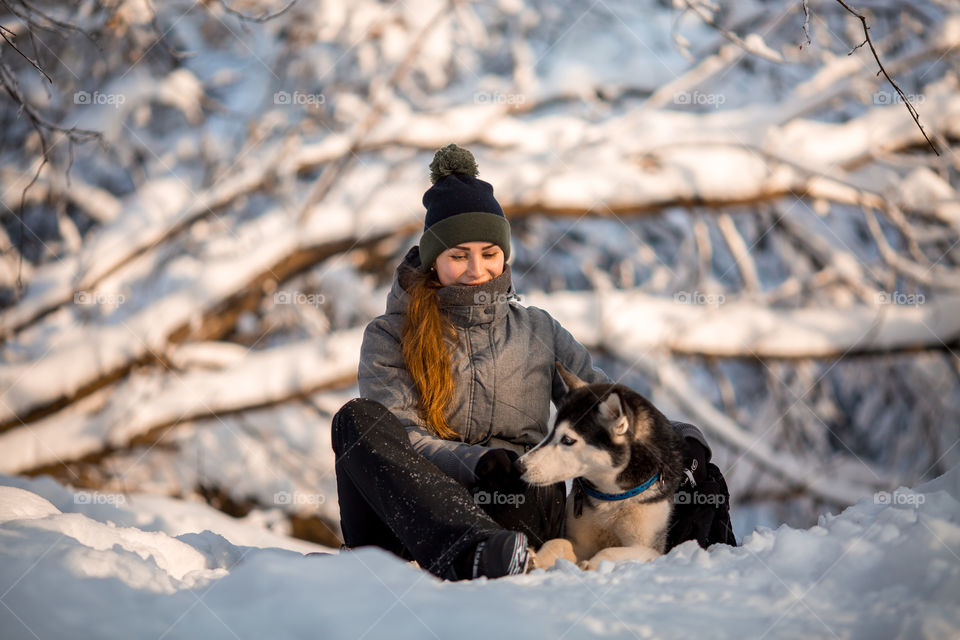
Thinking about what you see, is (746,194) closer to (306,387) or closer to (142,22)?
(306,387)

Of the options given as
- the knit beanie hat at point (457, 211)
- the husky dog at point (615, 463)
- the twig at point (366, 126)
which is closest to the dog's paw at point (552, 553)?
the husky dog at point (615, 463)

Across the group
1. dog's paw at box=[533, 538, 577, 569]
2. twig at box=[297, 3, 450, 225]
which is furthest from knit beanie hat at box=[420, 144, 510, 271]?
twig at box=[297, 3, 450, 225]

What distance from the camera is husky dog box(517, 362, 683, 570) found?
8.36 ft

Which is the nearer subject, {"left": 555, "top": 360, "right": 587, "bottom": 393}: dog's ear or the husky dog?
the husky dog

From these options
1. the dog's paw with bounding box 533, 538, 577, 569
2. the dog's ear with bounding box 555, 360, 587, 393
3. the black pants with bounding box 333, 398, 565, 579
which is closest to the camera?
the black pants with bounding box 333, 398, 565, 579

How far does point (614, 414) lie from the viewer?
100 inches

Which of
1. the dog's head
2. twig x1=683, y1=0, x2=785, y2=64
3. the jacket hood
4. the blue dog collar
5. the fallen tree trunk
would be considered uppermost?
twig x1=683, y1=0, x2=785, y2=64

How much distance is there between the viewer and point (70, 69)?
7.22 m

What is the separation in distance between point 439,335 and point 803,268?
5769mm

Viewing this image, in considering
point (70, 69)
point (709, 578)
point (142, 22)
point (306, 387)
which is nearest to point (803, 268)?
point (306, 387)

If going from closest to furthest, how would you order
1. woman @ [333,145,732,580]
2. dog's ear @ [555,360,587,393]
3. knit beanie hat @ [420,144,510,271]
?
1. woman @ [333,145,732,580]
2. dog's ear @ [555,360,587,393]
3. knit beanie hat @ [420,144,510,271]

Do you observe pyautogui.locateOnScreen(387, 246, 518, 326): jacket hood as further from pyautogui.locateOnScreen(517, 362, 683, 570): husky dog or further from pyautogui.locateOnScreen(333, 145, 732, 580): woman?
pyautogui.locateOnScreen(517, 362, 683, 570): husky dog

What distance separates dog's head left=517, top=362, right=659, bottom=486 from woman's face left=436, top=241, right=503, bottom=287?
0.60 metres

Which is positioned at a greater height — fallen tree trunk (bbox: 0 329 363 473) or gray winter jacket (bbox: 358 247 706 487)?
gray winter jacket (bbox: 358 247 706 487)
